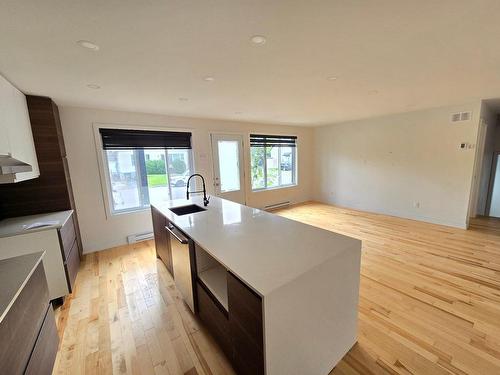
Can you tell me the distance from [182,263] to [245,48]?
194cm

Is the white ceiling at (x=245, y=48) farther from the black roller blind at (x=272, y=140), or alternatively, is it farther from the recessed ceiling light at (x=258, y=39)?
the black roller blind at (x=272, y=140)

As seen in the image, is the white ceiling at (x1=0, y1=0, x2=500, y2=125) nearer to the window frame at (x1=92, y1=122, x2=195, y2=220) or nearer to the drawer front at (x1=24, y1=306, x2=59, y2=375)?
the window frame at (x1=92, y1=122, x2=195, y2=220)

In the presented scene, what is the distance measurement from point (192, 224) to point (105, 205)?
94.7 inches

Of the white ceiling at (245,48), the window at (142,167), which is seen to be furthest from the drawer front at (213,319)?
the window at (142,167)

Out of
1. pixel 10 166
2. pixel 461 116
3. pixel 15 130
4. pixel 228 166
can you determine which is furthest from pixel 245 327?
pixel 461 116

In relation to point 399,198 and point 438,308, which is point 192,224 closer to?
point 438,308

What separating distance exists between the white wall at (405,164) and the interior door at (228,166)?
283 centimetres

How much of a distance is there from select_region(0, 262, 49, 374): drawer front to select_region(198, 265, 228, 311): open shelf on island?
1003mm

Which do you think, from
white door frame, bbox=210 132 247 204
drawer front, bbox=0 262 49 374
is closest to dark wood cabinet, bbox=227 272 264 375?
drawer front, bbox=0 262 49 374

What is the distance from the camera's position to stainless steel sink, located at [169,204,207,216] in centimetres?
269

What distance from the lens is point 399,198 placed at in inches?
185

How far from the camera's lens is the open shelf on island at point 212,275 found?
1.53 meters

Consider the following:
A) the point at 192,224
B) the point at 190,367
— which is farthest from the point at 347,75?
the point at 190,367

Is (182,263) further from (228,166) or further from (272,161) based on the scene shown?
(272,161)
